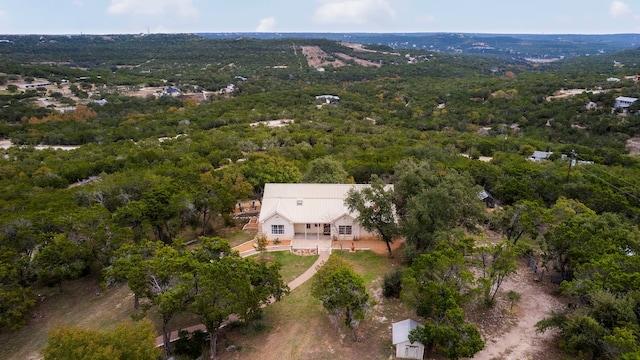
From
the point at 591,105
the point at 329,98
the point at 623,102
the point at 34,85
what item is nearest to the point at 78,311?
the point at 329,98

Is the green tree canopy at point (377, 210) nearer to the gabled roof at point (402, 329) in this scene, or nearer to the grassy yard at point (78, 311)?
the grassy yard at point (78, 311)

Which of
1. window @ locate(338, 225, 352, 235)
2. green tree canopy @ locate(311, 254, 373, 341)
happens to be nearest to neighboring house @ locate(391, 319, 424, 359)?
green tree canopy @ locate(311, 254, 373, 341)

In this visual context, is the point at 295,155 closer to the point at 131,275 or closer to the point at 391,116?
the point at 131,275

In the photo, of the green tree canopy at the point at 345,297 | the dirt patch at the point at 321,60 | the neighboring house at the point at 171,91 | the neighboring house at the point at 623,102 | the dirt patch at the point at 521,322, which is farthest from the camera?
the dirt patch at the point at 321,60

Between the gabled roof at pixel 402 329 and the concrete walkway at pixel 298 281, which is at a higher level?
the gabled roof at pixel 402 329

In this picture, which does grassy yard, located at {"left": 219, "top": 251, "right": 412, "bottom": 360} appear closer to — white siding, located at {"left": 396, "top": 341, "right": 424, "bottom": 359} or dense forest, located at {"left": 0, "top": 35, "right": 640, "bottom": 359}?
white siding, located at {"left": 396, "top": 341, "right": 424, "bottom": 359}

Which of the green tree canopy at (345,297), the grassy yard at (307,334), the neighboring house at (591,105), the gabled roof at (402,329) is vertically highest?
the neighboring house at (591,105)

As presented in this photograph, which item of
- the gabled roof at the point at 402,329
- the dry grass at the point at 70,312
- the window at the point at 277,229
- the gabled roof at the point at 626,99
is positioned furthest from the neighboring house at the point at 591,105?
the dry grass at the point at 70,312

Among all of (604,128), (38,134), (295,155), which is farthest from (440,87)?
(38,134)
